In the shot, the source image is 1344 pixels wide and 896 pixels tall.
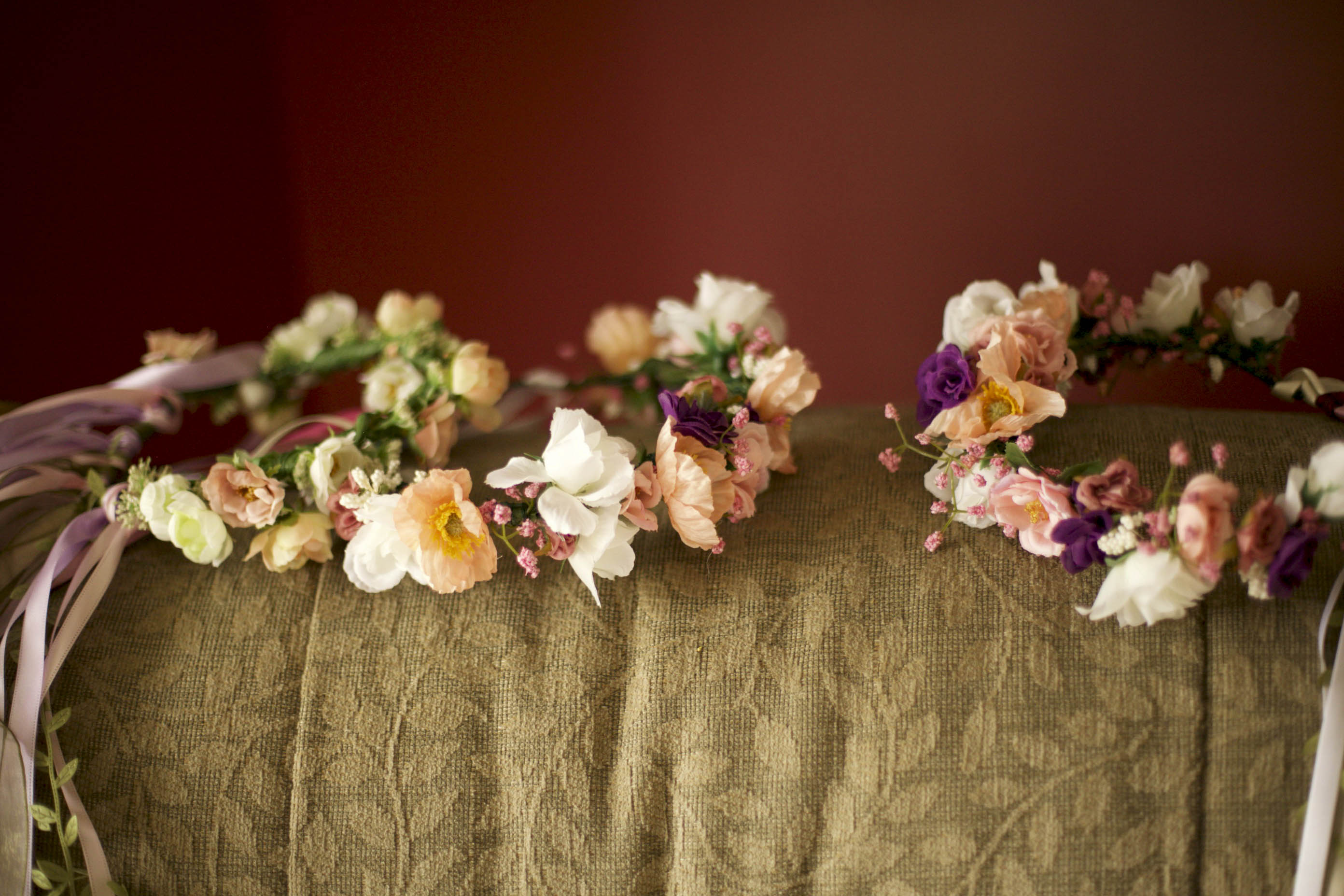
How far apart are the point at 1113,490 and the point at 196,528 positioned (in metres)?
0.79

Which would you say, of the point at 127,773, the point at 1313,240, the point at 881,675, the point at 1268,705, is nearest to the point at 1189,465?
the point at 1268,705

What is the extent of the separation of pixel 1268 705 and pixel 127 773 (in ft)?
3.10

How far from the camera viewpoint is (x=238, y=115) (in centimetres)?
150

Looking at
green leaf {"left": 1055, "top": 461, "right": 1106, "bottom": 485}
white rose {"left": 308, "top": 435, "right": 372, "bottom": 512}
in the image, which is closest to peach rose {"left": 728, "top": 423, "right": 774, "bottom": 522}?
green leaf {"left": 1055, "top": 461, "right": 1106, "bottom": 485}

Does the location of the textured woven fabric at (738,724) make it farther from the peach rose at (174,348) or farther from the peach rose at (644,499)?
the peach rose at (174,348)

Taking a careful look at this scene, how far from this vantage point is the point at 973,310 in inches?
32.2

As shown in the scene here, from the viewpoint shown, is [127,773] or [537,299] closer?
[127,773]

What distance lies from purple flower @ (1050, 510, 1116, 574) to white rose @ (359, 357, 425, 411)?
2.26 ft

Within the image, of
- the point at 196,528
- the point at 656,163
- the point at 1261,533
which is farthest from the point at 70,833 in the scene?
the point at 656,163

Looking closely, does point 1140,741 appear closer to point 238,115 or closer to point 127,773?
point 127,773

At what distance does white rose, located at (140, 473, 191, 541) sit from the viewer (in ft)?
2.63

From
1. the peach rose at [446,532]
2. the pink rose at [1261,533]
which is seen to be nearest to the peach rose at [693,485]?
the peach rose at [446,532]

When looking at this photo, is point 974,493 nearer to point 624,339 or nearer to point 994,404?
point 994,404

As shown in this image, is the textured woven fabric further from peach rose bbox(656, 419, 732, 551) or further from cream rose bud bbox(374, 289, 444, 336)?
cream rose bud bbox(374, 289, 444, 336)
